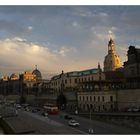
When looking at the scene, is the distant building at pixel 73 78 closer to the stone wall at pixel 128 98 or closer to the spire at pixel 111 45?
the spire at pixel 111 45

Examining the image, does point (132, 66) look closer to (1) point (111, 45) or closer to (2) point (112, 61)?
(1) point (111, 45)

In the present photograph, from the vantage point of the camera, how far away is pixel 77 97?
78688 mm

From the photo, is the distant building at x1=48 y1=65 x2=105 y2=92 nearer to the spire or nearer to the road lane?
the spire

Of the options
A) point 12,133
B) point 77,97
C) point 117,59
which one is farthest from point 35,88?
point 12,133

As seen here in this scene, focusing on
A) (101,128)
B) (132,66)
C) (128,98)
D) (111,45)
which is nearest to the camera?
(101,128)

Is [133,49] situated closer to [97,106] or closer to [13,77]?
[97,106]

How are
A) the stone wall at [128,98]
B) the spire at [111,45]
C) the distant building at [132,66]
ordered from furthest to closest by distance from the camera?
the spire at [111,45]
the distant building at [132,66]
the stone wall at [128,98]

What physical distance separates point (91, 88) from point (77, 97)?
552 cm

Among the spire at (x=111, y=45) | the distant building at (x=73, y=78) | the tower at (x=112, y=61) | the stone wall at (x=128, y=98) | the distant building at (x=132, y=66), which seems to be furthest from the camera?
the tower at (x=112, y=61)

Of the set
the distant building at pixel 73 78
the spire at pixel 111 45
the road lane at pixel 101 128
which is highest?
the spire at pixel 111 45

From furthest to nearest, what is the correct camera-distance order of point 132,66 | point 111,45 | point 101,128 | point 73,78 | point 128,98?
point 73,78, point 111,45, point 132,66, point 128,98, point 101,128

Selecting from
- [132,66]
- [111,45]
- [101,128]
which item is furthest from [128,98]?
[111,45]

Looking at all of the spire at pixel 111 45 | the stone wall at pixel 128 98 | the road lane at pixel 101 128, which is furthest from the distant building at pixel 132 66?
the road lane at pixel 101 128
